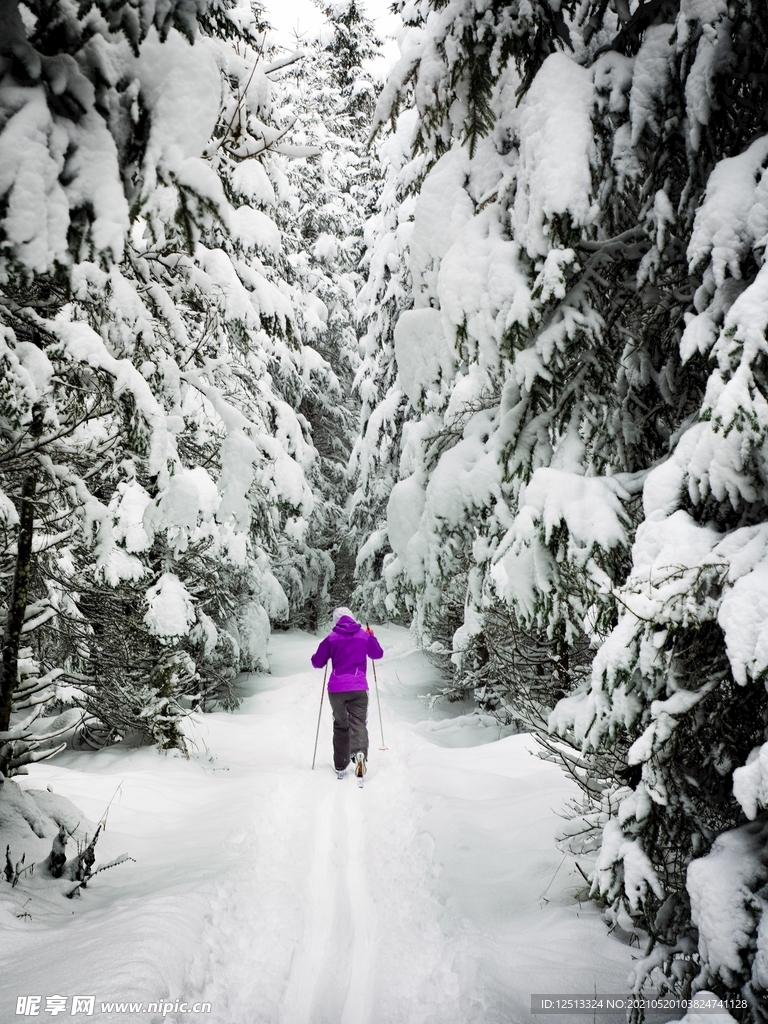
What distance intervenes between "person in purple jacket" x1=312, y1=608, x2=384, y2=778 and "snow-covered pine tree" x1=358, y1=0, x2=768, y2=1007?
13.1ft

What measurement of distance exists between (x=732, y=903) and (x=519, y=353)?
8.62 feet

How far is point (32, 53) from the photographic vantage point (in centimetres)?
162

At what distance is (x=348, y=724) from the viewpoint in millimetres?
7484

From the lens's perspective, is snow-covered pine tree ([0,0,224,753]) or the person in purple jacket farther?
the person in purple jacket

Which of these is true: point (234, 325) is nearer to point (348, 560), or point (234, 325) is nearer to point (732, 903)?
point (732, 903)

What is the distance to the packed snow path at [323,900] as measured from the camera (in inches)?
123

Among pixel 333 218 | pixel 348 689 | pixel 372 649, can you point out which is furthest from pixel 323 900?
pixel 333 218

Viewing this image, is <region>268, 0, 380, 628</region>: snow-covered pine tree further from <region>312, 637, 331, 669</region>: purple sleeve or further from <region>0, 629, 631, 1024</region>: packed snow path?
<region>0, 629, 631, 1024</region>: packed snow path

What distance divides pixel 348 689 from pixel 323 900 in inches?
126

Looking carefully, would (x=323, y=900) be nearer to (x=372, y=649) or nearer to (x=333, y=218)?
(x=372, y=649)

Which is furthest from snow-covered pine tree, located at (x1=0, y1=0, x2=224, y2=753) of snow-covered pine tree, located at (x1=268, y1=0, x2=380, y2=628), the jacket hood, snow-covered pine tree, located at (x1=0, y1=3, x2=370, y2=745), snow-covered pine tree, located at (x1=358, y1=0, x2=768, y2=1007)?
snow-covered pine tree, located at (x1=268, y1=0, x2=380, y2=628)

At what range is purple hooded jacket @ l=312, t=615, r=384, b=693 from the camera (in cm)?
759

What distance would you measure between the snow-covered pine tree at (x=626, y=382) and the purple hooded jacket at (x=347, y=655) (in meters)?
4.00

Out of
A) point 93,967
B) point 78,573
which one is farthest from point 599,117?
point 78,573
